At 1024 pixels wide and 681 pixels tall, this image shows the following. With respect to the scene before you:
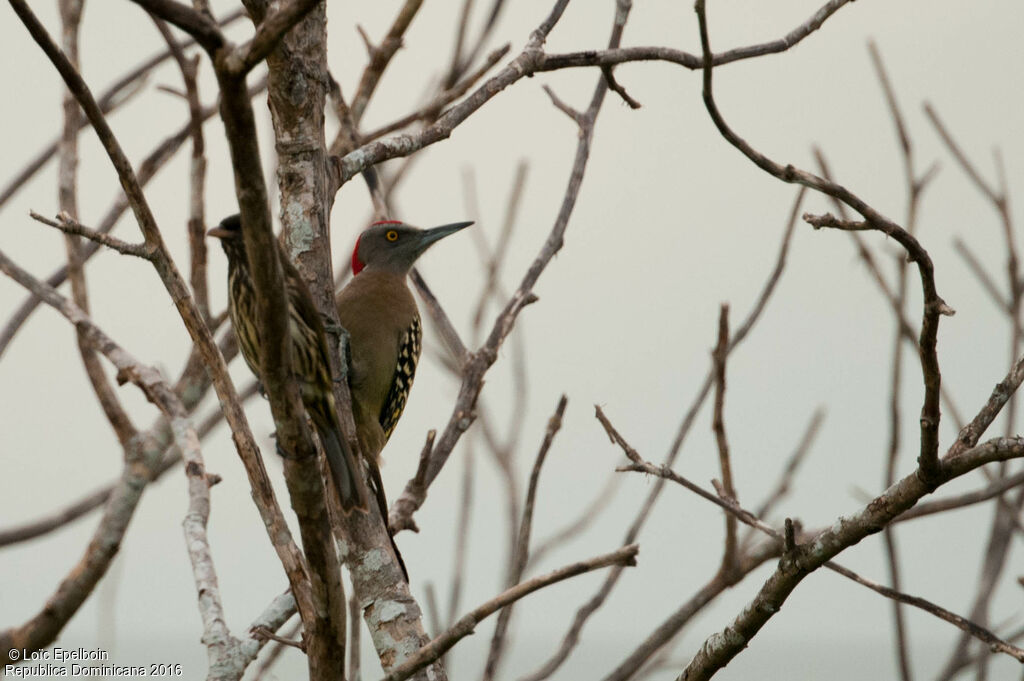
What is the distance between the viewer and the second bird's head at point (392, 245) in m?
5.16

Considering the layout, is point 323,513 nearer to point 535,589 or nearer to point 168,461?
point 535,589

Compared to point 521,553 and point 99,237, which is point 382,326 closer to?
point 521,553

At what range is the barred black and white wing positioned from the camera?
4660mm

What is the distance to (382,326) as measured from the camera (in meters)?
4.73

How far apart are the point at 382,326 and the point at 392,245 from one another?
1.94ft

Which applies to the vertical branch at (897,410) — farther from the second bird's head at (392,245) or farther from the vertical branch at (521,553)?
the second bird's head at (392,245)

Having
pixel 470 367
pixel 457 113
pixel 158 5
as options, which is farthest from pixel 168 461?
pixel 158 5

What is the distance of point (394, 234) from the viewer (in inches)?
204

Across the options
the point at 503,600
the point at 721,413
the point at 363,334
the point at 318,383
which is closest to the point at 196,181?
the point at 363,334

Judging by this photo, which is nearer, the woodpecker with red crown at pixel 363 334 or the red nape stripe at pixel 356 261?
the woodpecker with red crown at pixel 363 334

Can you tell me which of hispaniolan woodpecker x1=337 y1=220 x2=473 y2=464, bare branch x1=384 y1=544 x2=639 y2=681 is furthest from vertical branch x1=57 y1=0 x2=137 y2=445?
bare branch x1=384 y1=544 x2=639 y2=681

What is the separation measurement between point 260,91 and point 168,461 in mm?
1496

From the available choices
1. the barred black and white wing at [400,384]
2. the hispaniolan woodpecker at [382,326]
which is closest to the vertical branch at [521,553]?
the hispaniolan woodpecker at [382,326]

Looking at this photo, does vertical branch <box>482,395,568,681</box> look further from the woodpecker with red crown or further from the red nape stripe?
the red nape stripe
